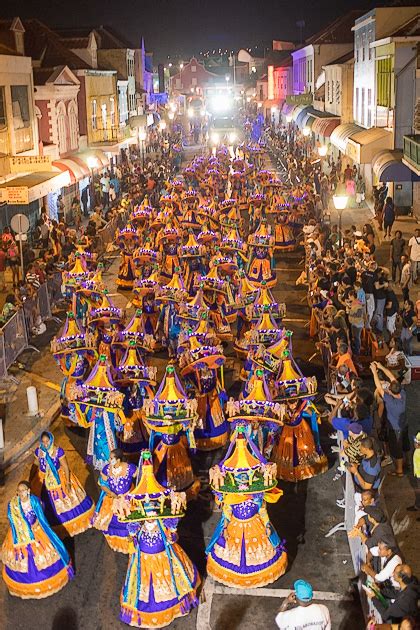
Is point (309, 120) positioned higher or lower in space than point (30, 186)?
higher

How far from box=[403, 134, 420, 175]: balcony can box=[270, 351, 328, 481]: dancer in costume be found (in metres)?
10.7

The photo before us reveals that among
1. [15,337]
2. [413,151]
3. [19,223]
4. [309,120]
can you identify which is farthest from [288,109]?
[15,337]

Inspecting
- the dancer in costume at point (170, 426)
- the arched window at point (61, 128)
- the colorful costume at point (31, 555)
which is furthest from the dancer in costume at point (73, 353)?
the arched window at point (61, 128)

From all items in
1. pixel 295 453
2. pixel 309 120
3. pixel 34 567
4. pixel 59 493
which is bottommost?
pixel 34 567

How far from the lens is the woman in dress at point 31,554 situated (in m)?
7.96

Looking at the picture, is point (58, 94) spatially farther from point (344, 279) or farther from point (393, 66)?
point (344, 279)

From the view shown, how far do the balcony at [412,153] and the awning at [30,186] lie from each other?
1025 centimetres

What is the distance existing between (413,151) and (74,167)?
44.6 feet

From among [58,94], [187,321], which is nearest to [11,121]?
[58,94]

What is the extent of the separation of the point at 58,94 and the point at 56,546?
82.8 ft

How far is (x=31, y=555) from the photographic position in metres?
A: 8.09

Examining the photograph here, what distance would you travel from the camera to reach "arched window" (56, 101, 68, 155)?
102 feet

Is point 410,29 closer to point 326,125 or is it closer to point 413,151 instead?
point 413,151

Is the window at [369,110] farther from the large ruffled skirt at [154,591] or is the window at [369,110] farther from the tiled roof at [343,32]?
the large ruffled skirt at [154,591]
